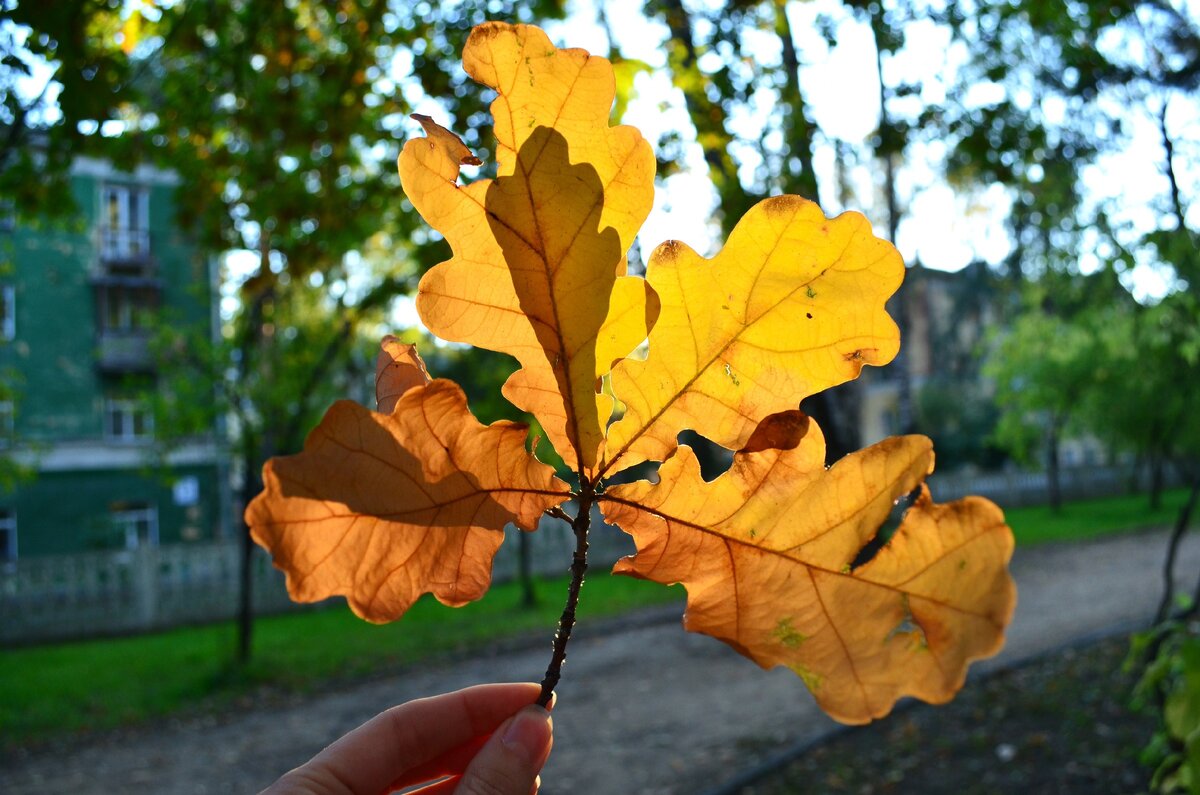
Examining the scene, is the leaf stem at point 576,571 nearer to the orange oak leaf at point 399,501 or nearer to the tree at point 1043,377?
the orange oak leaf at point 399,501

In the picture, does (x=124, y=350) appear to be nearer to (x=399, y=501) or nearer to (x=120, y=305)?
(x=120, y=305)

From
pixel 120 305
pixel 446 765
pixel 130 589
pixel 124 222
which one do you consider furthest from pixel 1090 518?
pixel 124 222

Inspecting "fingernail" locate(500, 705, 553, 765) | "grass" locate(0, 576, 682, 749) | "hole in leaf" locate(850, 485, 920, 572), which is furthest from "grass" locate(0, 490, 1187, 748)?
"fingernail" locate(500, 705, 553, 765)

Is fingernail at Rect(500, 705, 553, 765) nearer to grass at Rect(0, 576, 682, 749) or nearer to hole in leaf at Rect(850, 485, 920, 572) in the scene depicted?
hole in leaf at Rect(850, 485, 920, 572)

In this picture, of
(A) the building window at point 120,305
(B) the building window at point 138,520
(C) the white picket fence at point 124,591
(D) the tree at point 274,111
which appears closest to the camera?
(D) the tree at point 274,111

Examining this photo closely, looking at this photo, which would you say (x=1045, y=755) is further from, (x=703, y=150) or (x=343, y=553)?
(x=343, y=553)

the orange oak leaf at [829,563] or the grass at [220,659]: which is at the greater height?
the orange oak leaf at [829,563]

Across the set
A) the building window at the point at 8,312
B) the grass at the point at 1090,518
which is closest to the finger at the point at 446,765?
the grass at the point at 1090,518

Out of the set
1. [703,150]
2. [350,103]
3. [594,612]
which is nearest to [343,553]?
[703,150]
